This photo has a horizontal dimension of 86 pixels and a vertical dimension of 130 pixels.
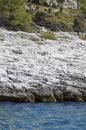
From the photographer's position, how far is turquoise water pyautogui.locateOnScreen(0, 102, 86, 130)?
2386 cm

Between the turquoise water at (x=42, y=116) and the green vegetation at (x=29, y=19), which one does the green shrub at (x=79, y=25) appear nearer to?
the green vegetation at (x=29, y=19)

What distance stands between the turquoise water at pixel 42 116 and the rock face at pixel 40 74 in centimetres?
161

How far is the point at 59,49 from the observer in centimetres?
4466

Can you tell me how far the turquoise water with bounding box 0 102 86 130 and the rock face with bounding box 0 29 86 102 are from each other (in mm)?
1606

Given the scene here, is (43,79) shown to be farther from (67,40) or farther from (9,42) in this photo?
(67,40)

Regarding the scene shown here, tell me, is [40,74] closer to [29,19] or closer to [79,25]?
[29,19]

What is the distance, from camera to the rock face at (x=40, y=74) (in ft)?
115

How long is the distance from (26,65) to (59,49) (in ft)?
25.3

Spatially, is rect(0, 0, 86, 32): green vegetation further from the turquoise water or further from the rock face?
the turquoise water

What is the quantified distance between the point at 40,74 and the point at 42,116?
9342mm

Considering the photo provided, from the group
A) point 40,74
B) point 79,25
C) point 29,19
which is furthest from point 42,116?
point 79,25

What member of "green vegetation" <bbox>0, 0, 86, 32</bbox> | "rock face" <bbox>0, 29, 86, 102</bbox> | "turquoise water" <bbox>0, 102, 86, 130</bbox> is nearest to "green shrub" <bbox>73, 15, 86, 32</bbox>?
→ "green vegetation" <bbox>0, 0, 86, 32</bbox>

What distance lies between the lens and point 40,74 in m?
36.8

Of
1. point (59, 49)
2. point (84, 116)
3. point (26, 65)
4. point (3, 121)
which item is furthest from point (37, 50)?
point (3, 121)
